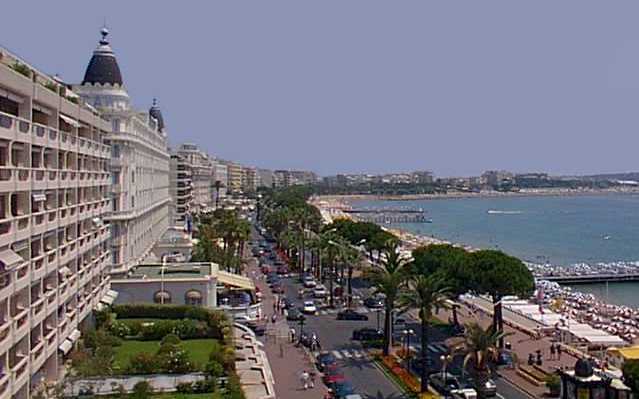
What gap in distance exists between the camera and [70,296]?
35.1 metres

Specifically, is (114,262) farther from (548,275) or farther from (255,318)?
(548,275)

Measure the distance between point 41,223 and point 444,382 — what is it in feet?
71.1

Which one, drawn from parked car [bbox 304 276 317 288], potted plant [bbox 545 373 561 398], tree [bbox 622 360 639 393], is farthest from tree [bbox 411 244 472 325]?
parked car [bbox 304 276 317 288]

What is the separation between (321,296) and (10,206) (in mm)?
46960

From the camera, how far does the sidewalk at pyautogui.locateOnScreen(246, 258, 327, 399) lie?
38456mm

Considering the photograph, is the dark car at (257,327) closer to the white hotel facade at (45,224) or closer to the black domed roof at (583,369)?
the white hotel facade at (45,224)

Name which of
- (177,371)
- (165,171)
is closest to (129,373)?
(177,371)

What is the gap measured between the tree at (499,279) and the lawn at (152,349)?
18.1 m

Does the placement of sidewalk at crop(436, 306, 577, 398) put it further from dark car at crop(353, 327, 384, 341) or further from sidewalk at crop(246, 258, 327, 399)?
sidewalk at crop(246, 258, 327, 399)

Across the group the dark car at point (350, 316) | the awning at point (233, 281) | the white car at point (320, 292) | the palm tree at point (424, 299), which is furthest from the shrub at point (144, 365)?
the white car at point (320, 292)

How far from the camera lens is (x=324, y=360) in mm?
44469

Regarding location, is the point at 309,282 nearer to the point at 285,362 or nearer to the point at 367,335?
the point at 367,335

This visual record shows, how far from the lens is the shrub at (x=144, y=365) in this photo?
34.1 metres

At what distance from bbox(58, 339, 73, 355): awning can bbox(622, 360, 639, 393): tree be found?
23.5 m
